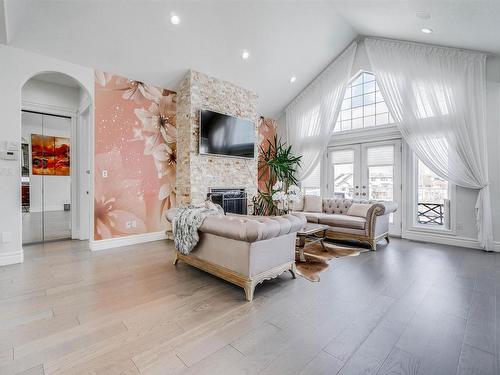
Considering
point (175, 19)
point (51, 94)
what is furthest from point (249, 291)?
point (51, 94)

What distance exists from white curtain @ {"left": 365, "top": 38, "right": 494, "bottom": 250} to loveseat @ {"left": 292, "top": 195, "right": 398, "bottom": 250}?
1.23 metres

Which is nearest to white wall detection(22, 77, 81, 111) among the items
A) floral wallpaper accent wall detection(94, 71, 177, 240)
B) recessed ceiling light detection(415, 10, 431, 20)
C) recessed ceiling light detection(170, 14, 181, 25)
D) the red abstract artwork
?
the red abstract artwork

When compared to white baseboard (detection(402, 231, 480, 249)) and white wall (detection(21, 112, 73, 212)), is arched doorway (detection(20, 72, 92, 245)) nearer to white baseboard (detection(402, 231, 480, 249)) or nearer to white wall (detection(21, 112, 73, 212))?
white wall (detection(21, 112, 73, 212))

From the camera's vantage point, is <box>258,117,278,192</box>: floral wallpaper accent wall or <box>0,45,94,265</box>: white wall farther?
<box>258,117,278,192</box>: floral wallpaper accent wall

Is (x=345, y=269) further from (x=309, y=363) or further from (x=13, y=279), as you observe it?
(x=13, y=279)

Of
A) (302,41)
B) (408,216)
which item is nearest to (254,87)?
(302,41)

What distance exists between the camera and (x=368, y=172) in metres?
5.74

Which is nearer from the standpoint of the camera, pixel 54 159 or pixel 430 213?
pixel 54 159

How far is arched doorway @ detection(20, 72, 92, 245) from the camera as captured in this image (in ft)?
14.9

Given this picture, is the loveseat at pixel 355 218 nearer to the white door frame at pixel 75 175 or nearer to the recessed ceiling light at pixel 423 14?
the recessed ceiling light at pixel 423 14

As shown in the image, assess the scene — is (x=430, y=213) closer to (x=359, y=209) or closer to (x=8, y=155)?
(x=359, y=209)

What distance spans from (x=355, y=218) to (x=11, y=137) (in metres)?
5.44

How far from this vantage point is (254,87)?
5.82m

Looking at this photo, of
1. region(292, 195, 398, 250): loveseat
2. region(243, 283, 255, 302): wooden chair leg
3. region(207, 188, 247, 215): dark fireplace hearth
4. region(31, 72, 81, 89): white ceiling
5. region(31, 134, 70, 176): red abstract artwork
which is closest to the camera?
region(243, 283, 255, 302): wooden chair leg
